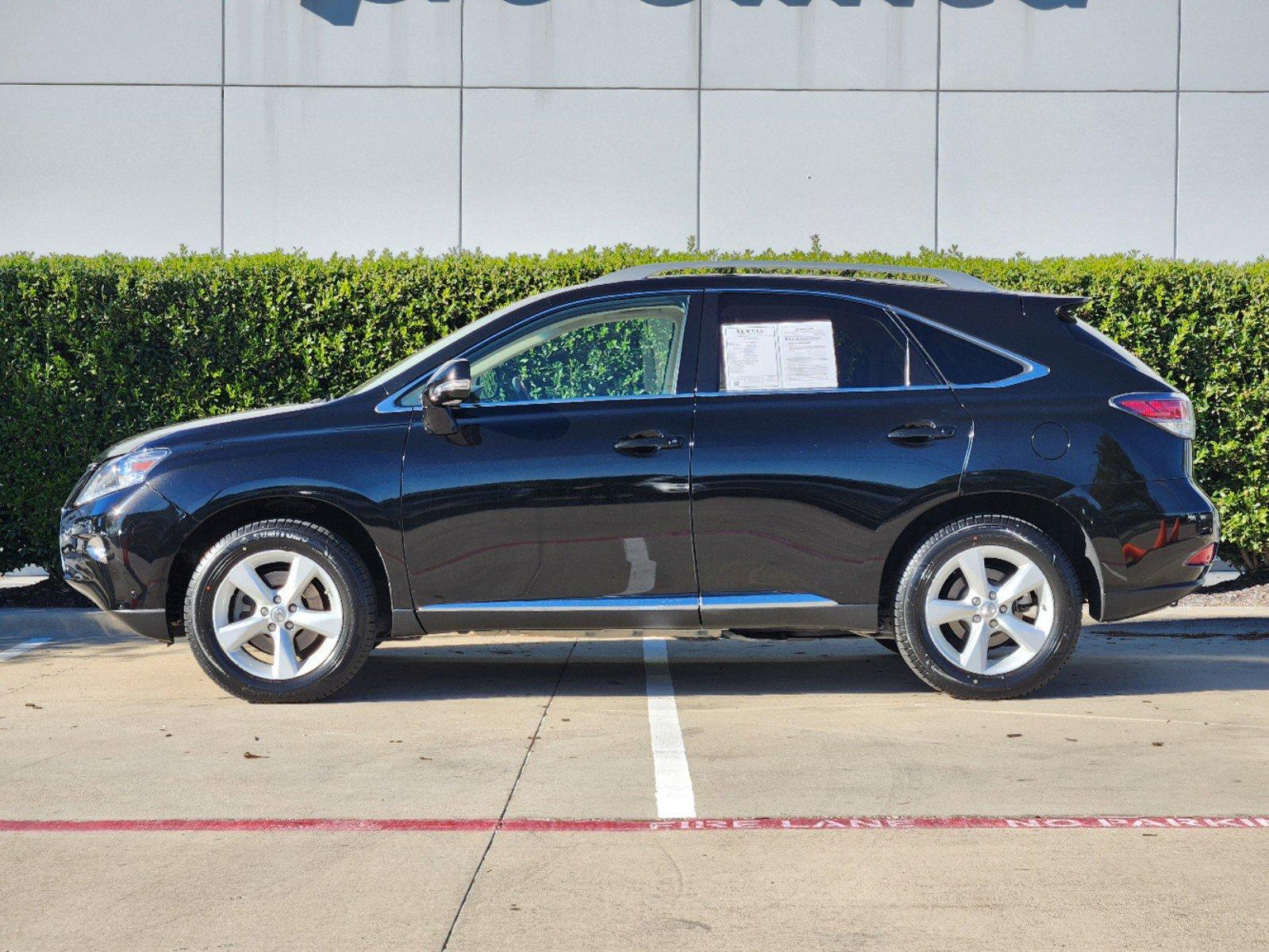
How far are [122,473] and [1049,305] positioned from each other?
13.5 ft

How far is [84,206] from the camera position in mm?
12758

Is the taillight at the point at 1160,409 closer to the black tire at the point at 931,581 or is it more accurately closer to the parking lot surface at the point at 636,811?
the black tire at the point at 931,581

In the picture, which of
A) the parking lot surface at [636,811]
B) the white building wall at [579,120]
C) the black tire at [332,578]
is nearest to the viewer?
the parking lot surface at [636,811]

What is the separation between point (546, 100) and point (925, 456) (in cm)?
752

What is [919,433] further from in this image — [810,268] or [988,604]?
[810,268]

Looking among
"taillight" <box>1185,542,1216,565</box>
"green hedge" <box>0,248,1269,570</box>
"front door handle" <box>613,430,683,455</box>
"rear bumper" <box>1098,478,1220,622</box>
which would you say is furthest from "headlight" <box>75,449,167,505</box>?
"taillight" <box>1185,542,1216,565</box>

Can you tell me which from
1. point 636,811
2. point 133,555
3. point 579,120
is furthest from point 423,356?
point 579,120

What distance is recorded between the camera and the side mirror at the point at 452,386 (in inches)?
233

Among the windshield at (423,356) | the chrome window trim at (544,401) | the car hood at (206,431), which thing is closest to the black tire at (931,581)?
the chrome window trim at (544,401)

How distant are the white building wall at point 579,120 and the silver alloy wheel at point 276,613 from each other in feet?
22.8

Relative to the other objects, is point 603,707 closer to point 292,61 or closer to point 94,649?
point 94,649

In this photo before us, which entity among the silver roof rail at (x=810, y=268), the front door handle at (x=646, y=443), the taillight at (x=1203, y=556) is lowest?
the taillight at (x=1203, y=556)

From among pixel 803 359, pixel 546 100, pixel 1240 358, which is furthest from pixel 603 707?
pixel 546 100

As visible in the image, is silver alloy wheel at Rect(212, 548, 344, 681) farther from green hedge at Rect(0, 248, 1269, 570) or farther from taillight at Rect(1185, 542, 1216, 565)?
taillight at Rect(1185, 542, 1216, 565)
